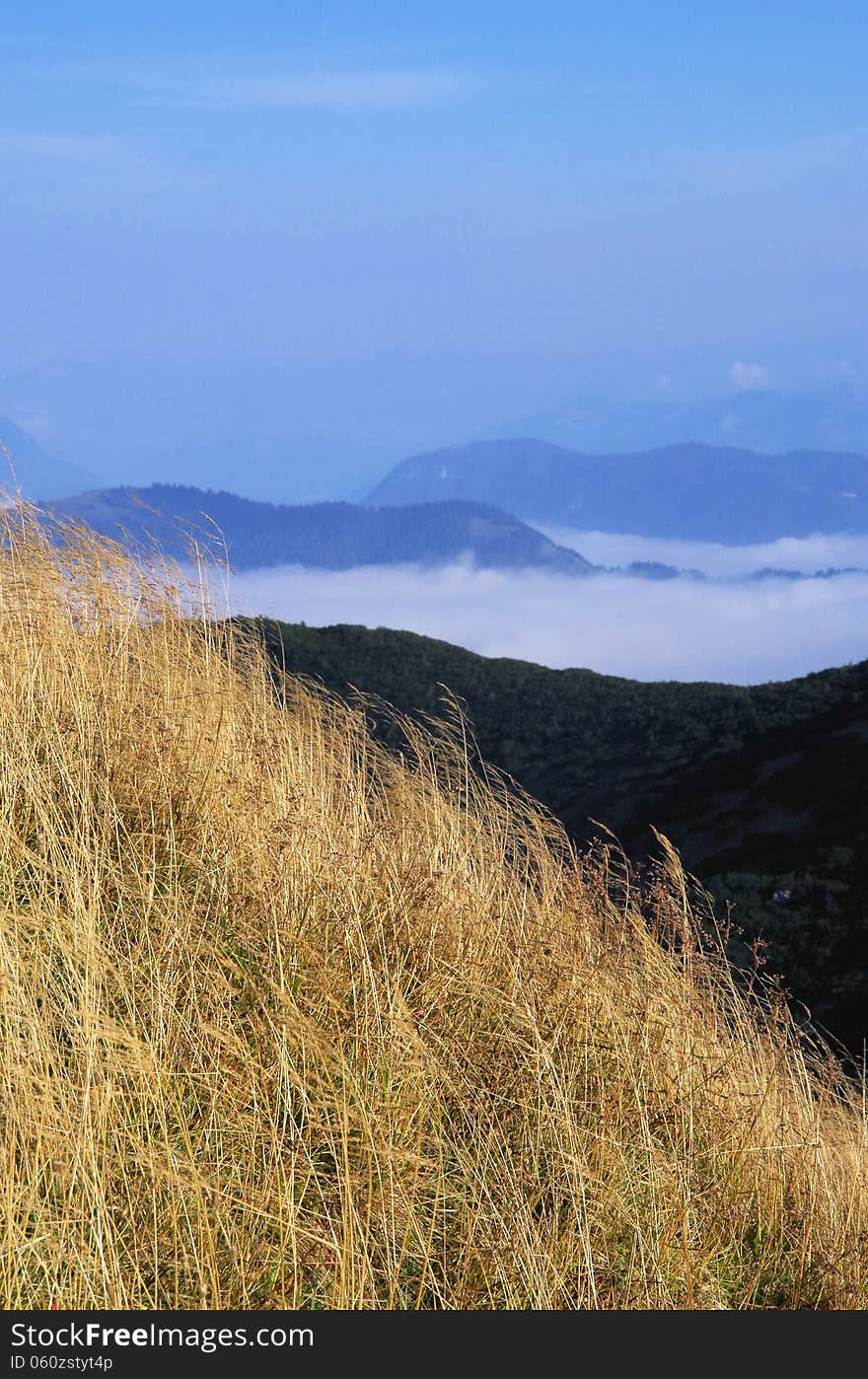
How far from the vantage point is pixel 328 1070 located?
10.0ft

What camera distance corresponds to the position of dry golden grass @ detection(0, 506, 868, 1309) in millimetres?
2627

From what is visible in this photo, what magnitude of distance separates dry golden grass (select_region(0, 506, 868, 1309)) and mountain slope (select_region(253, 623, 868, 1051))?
427cm

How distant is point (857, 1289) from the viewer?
10.8ft

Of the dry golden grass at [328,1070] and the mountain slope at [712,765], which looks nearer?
the dry golden grass at [328,1070]

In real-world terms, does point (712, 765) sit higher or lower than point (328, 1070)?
higher

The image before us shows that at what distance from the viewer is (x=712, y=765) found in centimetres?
2239

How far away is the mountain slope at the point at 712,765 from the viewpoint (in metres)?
13.2

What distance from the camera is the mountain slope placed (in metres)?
13.2

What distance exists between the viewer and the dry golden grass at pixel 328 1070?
2.63m

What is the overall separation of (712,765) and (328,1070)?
20.3 m

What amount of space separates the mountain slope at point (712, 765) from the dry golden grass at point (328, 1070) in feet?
14.0

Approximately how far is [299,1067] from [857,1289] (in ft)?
6.01

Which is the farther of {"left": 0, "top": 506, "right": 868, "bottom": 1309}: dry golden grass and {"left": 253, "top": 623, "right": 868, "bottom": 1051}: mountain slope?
{"left": 253, "top": 623, "right": 868, "bottom": 1051}: mountain slope

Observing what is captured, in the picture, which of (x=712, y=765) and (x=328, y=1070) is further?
(x=712, y=765)
